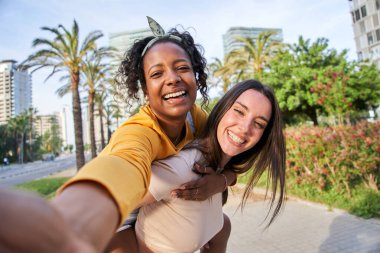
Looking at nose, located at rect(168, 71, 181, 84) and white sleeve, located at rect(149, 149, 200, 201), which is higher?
nose, located at rect(168, 71, 181, 84)

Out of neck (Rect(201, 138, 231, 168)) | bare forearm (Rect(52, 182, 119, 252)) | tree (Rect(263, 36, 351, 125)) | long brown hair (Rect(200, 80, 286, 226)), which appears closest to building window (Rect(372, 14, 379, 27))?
tree (Rect(263, 36, 351, 125))

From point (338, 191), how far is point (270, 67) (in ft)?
45.9

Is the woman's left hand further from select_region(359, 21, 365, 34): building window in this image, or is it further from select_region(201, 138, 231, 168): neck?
select_region(359, 21, 365, 34): building window

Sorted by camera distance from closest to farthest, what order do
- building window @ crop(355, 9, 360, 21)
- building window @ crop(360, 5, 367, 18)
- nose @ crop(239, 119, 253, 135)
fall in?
1. nose @ crop(239, 119, 253, 135)
2. building window @ crop(360, 5, 367, 18)
3. building window @ crop(355, 9, 360, 21)

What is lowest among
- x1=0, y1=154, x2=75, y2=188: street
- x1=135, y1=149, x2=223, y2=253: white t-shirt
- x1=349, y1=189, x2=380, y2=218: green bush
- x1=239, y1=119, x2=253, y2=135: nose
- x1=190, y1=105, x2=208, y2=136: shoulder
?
x1=349, y1=189, x2=380, y2=218: green bush

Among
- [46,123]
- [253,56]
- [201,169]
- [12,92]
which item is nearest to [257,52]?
[253,56]

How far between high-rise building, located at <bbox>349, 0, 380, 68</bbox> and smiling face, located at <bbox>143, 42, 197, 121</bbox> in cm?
4858

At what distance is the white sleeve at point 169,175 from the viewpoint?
1.54m

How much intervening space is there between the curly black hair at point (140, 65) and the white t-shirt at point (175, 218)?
635mm

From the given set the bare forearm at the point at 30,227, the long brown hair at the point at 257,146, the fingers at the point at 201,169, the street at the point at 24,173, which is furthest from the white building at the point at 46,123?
the bare forearm at the point at 30,227

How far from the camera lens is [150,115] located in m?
1.71

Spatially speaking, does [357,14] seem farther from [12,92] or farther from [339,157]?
[12,92]

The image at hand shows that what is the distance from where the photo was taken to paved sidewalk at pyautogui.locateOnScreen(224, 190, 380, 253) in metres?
4.24

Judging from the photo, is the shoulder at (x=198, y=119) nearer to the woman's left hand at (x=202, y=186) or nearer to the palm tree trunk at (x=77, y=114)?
the woman's left hand at (x=202, y=186)
